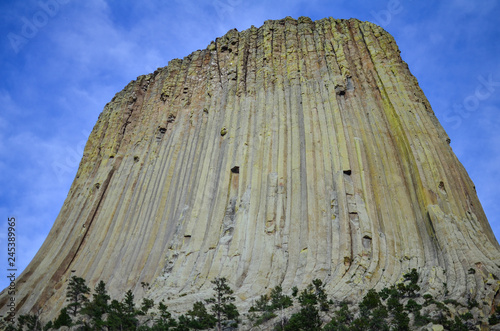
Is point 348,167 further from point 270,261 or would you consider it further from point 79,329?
point 79,329

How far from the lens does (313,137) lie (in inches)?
1347

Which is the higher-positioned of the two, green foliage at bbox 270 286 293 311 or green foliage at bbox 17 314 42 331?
green foliage at bbox 17 314 42 331

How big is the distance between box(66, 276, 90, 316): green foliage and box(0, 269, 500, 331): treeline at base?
2.37 metres

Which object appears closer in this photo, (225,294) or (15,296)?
(225,294)

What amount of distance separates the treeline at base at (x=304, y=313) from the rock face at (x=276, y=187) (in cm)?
93

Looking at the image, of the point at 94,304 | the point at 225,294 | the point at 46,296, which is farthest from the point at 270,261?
the point at 46,296

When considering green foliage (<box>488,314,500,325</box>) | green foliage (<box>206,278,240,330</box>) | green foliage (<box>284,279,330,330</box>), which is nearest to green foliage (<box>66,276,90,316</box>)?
green foliage (<box>206,278,240,330</box>)

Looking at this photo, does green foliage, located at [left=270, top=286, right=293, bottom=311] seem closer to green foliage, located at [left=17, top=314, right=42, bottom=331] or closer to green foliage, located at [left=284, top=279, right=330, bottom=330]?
green foliage, located at [left=284, top=279, right=330, bottom=330]

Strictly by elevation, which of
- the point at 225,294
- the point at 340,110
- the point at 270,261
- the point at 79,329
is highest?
the point at 340,110

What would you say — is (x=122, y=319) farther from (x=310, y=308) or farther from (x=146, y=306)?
(x=310, y=308)

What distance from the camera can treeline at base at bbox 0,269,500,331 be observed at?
20.5m

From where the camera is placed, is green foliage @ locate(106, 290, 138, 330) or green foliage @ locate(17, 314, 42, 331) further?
green foliage @ locate(17, 314, 42, 331)

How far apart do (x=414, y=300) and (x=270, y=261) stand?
8.18 metres

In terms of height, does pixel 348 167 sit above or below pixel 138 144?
below
